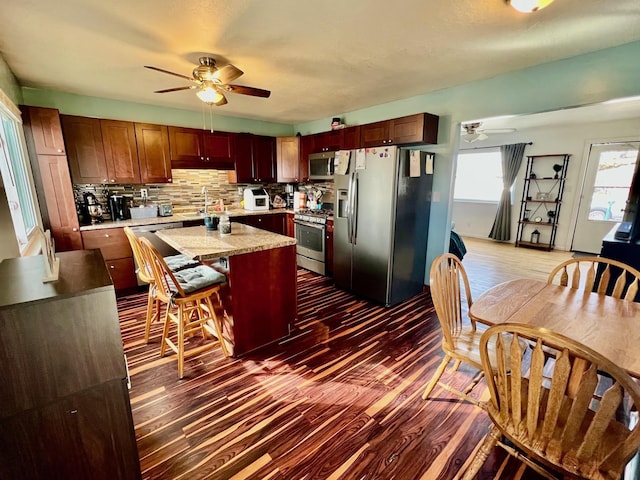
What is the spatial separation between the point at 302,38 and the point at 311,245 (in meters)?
2.68

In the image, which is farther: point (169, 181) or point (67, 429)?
point (169, 181)

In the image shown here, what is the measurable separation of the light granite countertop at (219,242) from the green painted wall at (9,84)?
1.69 metres

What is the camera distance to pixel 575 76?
237cm

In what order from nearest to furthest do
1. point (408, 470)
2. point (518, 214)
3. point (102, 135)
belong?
1. point (408, 470)
2. point (102, 135)
3. point (518, 214)

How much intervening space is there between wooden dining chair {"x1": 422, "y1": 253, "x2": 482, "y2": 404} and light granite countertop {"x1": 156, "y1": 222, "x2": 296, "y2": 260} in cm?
119

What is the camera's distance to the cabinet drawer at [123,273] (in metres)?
3.44

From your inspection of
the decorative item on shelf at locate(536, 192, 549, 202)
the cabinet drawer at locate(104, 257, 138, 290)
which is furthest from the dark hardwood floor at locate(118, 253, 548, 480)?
the decorative item on shelf at locate(536, 192, 549, 202)

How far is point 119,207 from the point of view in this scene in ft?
12.2

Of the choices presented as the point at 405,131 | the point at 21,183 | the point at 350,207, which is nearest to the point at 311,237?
the point at 350,207

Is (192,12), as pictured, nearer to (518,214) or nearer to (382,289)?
(382,289)

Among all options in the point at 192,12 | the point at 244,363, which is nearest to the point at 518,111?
the point at 192,12

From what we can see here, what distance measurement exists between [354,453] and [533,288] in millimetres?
1407

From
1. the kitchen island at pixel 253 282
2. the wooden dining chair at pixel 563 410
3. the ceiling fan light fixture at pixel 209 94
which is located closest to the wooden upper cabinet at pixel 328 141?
the ceiling fan light fixture at pixel 209 94

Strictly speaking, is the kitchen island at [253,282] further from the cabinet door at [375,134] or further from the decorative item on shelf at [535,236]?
the decorative item on shelf at [535,236]
